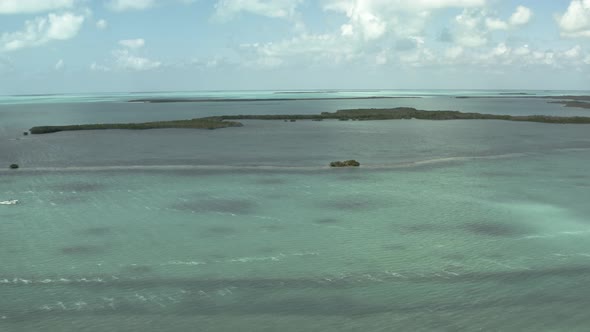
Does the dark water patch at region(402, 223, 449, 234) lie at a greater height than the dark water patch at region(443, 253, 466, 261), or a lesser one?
greater

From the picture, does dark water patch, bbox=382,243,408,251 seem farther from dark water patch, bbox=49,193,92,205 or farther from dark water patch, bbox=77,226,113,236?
dark water patch, bbox=49,193,92,205

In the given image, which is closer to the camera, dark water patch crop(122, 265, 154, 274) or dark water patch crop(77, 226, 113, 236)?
dark water patch crop(122, 265, 154, 274)

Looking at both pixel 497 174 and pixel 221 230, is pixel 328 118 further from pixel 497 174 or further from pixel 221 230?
pixel 221 230

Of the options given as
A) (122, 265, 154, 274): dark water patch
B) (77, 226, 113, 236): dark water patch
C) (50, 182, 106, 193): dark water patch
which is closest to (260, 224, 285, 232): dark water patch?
(122, 265, 154, 274): dark water patch

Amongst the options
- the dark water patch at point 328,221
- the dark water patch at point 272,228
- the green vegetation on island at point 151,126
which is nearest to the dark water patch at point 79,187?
the dark water patch at point 272,228

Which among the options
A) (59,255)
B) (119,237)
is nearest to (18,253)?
(59,255)

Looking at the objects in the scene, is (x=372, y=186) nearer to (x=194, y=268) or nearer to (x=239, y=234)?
(x=239, y=234)
